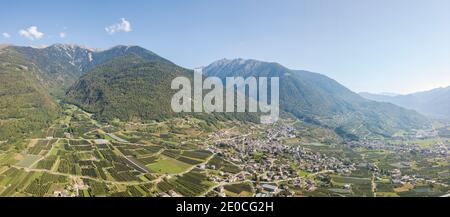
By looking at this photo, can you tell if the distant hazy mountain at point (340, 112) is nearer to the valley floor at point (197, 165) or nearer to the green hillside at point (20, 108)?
the valley floor at point (197, 165)

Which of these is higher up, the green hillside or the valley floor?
the green hillside

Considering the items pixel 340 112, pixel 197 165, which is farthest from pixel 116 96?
pixel 340 112

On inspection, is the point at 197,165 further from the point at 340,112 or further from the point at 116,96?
the point at 340,112

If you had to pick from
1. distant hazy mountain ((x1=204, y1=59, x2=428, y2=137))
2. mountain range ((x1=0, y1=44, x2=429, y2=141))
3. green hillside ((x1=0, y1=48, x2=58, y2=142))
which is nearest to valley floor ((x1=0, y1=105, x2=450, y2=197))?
green hillside ((x1=0, y1=48, x2=58, y2=142))

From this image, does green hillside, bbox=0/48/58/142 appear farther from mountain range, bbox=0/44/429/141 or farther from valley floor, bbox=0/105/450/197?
valley floor, bbox=0/105/450/197

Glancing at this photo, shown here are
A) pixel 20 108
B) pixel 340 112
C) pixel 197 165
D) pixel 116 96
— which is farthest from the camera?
pixel 340 112
